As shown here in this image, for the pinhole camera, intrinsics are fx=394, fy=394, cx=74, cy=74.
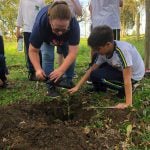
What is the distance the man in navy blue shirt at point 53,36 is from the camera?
13.0ft

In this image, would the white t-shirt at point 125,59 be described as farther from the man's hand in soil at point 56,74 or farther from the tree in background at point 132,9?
the tree in background at point 132,9

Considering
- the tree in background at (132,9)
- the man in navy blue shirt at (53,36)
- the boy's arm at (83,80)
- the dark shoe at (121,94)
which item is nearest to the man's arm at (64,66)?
the man in navy blue shirt at (53,36)

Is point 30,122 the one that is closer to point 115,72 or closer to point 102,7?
point 115,72

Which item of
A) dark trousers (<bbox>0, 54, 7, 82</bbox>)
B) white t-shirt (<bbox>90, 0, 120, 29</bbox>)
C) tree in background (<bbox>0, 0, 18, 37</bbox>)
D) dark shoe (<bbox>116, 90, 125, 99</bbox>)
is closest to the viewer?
dark shoe (<bbox>116, 90, 125, 99</bbox>)

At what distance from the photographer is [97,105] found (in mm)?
4324

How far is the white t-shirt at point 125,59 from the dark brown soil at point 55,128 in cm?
58

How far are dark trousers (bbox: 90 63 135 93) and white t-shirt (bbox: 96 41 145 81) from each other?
0.10 meters

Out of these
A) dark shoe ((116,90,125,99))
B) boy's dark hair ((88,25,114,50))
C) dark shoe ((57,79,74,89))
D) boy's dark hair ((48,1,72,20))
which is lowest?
dark shoe ((116,90,125,99))

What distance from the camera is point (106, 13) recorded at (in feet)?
19.5

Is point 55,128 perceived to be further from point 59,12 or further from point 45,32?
point 45,32

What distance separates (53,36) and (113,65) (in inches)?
30.1

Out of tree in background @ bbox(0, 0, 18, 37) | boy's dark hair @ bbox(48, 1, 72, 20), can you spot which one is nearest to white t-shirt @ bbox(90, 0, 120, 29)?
boy's dark hair @ bbox(48, 1, 72, 20)

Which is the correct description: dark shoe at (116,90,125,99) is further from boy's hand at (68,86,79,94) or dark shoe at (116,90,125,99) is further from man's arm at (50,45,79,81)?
man's arm at (50,45,79,81)

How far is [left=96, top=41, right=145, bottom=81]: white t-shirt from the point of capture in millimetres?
4141
